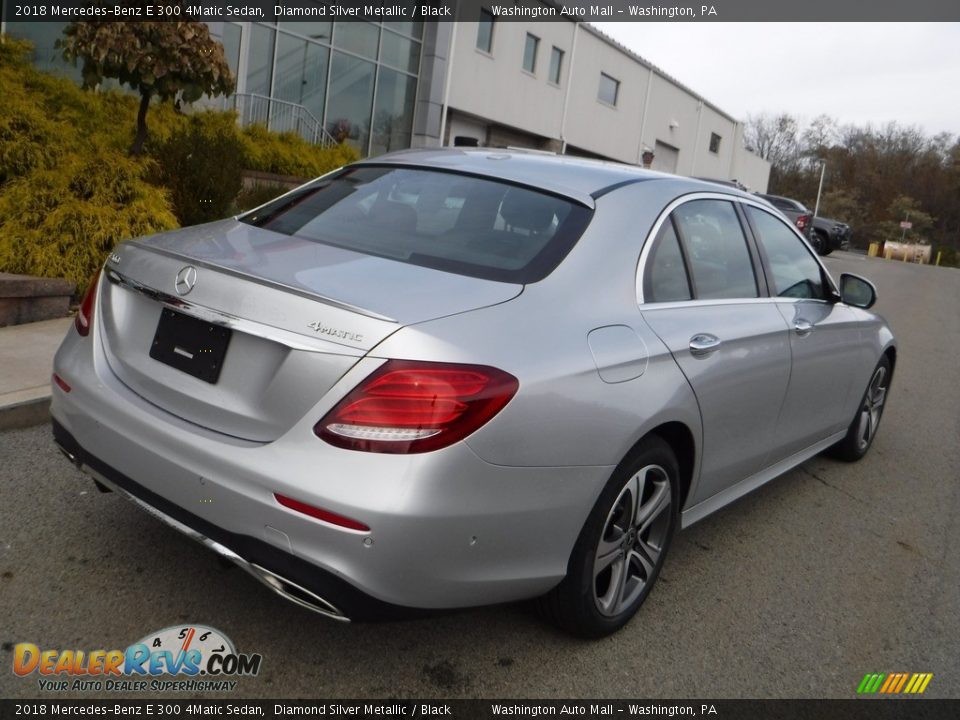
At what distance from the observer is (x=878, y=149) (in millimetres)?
88250

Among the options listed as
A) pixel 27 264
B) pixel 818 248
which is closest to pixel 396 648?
pixel 27 264

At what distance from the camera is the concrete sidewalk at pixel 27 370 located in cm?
443

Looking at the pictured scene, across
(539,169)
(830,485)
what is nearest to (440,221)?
(539,169)

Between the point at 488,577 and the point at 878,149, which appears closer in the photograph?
the point at 488,577

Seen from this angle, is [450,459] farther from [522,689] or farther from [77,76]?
[77,76]

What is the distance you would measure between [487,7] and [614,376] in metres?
22.9

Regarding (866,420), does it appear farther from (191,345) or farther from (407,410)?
(191,345)

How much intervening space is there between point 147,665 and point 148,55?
6237 mm

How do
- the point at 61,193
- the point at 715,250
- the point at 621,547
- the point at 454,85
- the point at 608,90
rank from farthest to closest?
the point at 608,90
the point at 454,85
the point at 61,193
the point at 715,250
the point at 621,547

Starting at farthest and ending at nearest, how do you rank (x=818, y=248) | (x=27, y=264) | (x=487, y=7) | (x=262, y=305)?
1. (x=818, y=248)
2. (x=487, y=7)
3. (x=27, y=264)
4. (x=262, y=305)

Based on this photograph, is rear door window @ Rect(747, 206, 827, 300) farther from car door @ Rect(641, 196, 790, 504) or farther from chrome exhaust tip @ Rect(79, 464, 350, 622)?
chrome exhaust tip @ Rect(79, 464, 350, 622)

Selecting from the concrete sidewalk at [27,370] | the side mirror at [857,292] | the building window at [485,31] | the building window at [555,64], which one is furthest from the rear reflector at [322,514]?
the building window at [555,64]

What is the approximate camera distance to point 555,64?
27.6 meters

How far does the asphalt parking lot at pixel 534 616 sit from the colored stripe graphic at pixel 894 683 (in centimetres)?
3
